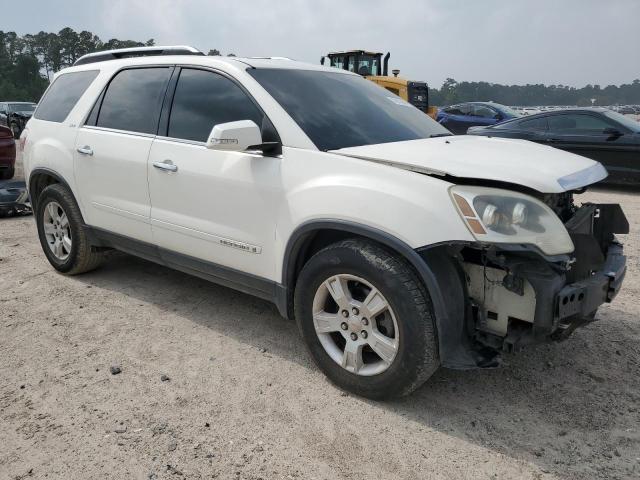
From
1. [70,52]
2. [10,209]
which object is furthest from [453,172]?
[70,52]

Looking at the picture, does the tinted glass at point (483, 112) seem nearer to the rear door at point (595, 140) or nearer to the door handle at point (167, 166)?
the rear door at point (595, 140)

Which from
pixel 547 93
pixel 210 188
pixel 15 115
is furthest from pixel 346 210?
pixel 547 93

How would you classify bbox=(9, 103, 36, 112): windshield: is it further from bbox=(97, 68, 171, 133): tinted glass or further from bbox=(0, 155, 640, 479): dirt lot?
bbox=(0, 155, 640, 479): dirt lot

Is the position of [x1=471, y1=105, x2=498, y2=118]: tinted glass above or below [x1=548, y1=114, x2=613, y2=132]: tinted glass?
above

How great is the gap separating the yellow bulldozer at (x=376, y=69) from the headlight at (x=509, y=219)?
14.0m

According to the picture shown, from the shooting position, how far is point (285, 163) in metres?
3.13

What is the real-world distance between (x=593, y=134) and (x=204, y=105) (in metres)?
7.79

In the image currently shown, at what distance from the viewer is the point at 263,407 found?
2920 millimetres

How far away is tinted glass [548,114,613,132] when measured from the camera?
30.1 ft

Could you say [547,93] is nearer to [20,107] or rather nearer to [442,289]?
[20,107]

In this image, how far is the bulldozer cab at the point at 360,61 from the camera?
16031 millimetres

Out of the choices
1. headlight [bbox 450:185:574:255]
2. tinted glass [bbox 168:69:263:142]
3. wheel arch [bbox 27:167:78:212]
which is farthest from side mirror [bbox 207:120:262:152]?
wheel arch [bbox 27:167:78:212]

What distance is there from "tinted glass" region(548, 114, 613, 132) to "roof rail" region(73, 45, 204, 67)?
25.0ft

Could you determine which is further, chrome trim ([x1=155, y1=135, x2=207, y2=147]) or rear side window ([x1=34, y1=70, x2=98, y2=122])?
rear side window ([x1=34, y1=70, x2=98, y2=122])
